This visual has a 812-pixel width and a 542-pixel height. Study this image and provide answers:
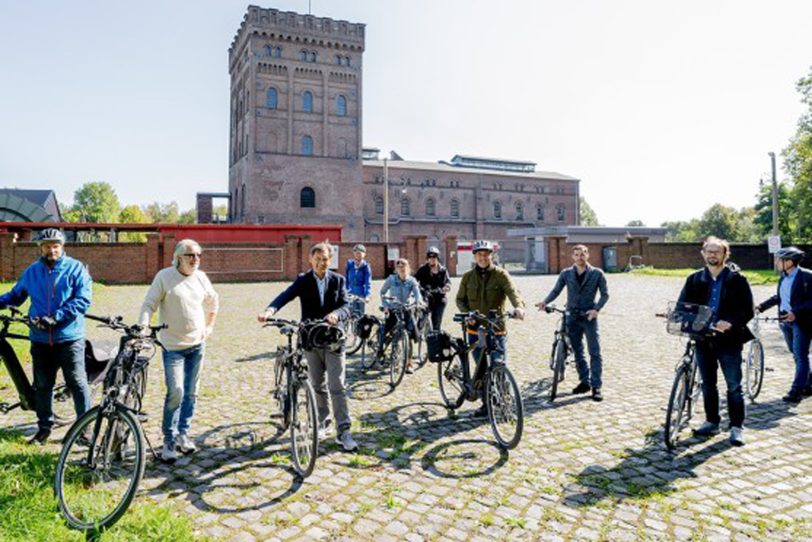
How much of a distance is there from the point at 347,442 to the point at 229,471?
41.1 inches

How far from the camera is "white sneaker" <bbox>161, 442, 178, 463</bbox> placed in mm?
4475

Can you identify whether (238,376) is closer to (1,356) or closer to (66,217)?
(1,356)

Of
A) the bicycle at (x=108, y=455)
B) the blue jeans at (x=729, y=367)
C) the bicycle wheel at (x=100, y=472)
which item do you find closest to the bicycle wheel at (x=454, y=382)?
the blue jeans at (x=729, y=367)

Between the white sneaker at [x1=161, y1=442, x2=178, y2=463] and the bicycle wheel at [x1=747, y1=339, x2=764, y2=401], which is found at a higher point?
the bicycle wheel at [x1=747, y1=339, x2=764, y2=401]

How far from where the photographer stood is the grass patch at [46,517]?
3.18 m

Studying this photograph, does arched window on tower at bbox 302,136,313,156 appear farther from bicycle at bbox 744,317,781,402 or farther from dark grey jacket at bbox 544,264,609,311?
bicycle at bbox 744,317,781,402

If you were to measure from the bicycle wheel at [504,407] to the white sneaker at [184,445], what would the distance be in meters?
2.78

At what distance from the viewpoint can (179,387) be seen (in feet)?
14.9

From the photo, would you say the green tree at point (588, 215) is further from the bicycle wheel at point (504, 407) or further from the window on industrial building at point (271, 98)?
the bicycle wheel at point (504, 407)

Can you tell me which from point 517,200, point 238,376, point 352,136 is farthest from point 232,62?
point 238,376

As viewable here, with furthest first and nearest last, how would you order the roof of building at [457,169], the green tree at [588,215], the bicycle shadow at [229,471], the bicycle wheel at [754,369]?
the green tree at [588,215] < the roof of building at [457,169] < the bicycle wheel at [754,369] < the bicycle shadow at [229,471]

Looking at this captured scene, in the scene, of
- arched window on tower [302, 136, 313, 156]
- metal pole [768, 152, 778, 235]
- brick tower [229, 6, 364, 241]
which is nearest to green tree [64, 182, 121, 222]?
brick tower [229, 6, 364, 241]

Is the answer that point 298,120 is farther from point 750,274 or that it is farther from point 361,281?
point 361,281

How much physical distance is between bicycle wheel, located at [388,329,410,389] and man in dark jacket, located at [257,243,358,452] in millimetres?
2190
